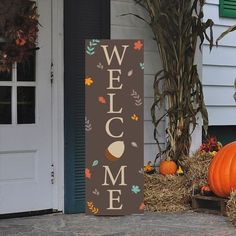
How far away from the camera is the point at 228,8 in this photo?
23.5 feet

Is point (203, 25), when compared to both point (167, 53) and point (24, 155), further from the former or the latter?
point (24, 155)

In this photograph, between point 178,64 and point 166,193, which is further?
point 178,64

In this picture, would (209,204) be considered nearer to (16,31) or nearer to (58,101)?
(58,101)

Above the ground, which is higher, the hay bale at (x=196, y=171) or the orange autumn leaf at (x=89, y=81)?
the orange autumn leaf at (x=89, y=81)

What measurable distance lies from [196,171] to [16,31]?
2326 millimetres

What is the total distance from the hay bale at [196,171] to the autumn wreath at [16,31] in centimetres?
203

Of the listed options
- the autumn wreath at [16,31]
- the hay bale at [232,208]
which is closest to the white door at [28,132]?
the autumn wreath at [16,31]

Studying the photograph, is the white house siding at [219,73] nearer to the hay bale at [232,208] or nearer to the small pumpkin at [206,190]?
the small pumpkin at [206,190]

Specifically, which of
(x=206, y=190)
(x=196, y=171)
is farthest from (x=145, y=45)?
(x=206, y=190)

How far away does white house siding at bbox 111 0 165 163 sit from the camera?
6051 mm

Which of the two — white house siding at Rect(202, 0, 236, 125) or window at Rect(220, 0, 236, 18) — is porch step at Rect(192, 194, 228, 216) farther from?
window at Rect(220, 0, 236, 18)

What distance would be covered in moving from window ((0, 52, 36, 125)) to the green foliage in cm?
130

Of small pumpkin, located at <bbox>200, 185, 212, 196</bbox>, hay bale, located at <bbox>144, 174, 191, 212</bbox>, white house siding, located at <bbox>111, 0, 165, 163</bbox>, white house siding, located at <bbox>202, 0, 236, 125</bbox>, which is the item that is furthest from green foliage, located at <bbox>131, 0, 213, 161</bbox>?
white house siding, located at <bbox>202, 0, 236, 125</bbox>

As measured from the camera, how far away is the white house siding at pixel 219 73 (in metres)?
7.02
